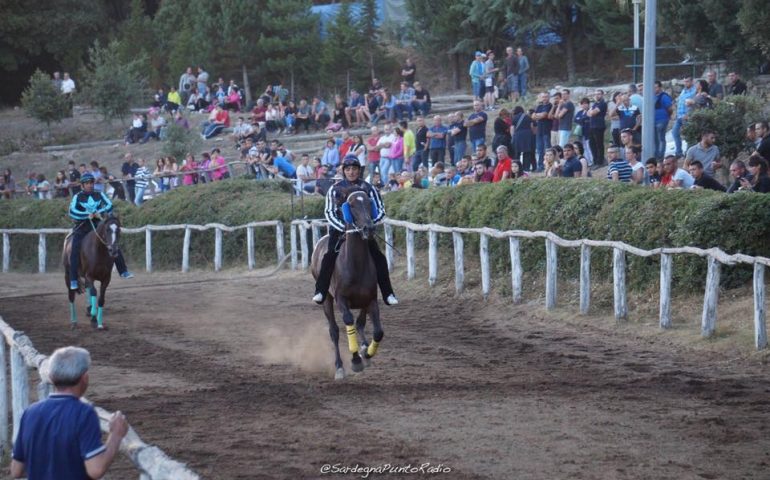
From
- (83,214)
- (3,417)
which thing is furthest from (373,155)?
(3,417)

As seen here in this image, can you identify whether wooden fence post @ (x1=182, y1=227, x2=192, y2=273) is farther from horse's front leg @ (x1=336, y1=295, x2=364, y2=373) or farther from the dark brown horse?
horse's front leg @ (x1=336, y1=295, x2=364, y2=373)

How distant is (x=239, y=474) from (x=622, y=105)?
1690 centimetres

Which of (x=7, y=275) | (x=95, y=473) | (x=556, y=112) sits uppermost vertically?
(x=556, y=112)

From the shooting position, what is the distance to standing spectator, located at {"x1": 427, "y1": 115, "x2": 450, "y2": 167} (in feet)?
93.2

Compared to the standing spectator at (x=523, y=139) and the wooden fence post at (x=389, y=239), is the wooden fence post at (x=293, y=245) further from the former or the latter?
the standing spectator at (x=523, y=139)

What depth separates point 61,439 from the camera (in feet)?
19.5

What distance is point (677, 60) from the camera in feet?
126

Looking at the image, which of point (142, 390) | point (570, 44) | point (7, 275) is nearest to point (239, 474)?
point (142, 390)

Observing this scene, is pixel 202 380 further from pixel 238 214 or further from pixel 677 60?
pixel 677 60

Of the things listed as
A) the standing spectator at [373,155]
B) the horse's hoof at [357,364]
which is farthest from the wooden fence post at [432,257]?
the standing spectator at [373,155]

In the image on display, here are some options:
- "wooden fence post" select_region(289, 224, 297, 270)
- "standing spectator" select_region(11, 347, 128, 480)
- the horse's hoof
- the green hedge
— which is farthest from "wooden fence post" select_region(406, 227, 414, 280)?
"standing spectator" select_region(11, 347, 128, 480)

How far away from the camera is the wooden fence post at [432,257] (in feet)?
70.3

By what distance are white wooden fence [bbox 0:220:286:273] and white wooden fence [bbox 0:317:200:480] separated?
17221mm

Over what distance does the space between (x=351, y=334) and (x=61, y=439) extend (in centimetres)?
775
